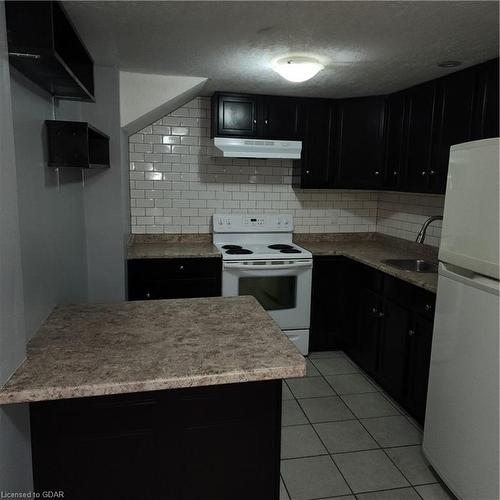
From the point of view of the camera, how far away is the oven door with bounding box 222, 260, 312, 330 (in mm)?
3479

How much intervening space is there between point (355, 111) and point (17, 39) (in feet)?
9.62

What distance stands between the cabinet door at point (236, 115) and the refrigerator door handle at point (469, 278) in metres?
2.06

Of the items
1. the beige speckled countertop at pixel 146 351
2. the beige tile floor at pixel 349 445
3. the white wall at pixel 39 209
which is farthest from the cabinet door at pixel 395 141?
the white wall at pixel 39 209

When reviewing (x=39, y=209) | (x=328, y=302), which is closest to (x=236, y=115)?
(x=328, y=302)

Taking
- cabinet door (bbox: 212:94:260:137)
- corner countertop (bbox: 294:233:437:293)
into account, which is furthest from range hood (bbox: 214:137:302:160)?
corner countertop (bbox: 294:233:437:293)

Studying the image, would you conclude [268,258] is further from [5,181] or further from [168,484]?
[5,181]

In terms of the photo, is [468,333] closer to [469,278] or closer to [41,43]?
[469,278]

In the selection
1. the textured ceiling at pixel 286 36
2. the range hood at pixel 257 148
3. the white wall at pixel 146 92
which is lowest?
the range hood at pixel 257 148

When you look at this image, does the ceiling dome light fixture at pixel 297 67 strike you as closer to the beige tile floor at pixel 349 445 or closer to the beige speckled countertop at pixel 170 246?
the beige speckled countertop at pixel 170 246

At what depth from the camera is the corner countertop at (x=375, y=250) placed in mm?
2848

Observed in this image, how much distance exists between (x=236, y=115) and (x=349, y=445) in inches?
101

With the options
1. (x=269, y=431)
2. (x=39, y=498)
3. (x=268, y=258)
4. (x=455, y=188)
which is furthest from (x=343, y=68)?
(x=39, y=498)

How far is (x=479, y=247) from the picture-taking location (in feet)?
5.91

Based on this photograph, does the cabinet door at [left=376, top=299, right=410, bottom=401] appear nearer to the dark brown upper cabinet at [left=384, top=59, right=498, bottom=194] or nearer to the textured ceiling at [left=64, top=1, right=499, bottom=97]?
the dark brown upper cabinet at [left=384, top=59, right=498, bottom=194]
